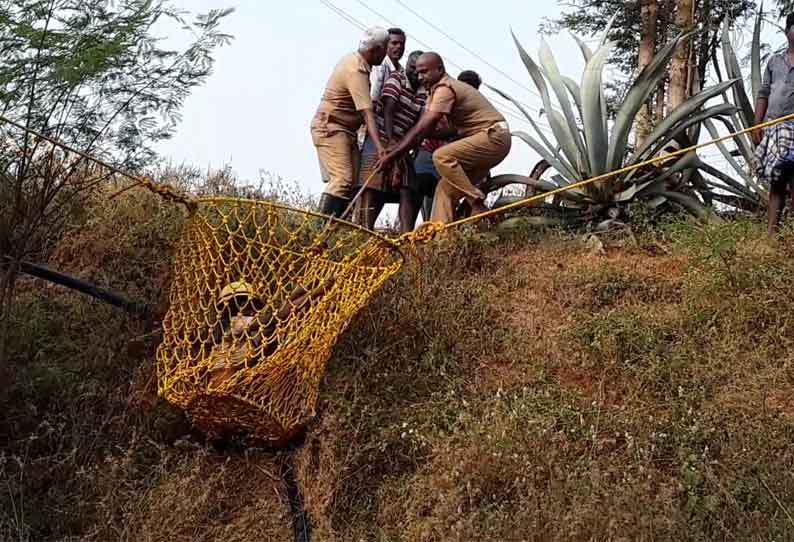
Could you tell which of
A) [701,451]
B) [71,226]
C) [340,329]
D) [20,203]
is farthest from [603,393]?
[71,226]

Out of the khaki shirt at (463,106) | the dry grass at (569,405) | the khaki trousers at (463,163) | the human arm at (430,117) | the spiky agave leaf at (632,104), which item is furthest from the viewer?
the spiky agave leaf at (632,104)

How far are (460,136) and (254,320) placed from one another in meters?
2.42

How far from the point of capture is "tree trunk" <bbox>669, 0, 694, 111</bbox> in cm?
874

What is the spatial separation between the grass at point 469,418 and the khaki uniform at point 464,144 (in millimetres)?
477

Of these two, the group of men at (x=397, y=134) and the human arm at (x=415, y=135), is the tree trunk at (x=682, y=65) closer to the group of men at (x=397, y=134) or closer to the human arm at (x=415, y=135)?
the group of men at (x=397, y=134)

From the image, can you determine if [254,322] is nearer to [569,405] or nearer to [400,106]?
[569,405]

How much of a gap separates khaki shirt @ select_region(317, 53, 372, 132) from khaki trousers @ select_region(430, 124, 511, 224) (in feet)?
1.76

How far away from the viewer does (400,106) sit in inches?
233

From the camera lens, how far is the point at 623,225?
20.8 feet

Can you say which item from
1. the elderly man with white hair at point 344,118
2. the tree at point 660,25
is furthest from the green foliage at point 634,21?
the elderly man with white hair at point 344,118

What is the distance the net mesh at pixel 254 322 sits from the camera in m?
3.90

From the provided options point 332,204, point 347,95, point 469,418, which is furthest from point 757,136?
point 469,418

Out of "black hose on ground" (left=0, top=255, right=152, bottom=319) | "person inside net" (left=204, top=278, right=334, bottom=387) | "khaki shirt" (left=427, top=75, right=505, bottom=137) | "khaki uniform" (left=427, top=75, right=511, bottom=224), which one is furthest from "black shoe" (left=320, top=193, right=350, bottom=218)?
"person inside net" (left=204, top=278, right=334, bottom=387)

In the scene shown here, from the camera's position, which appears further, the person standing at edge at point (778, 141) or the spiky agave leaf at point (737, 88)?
the spiky agave leaf at point (737, 88)
